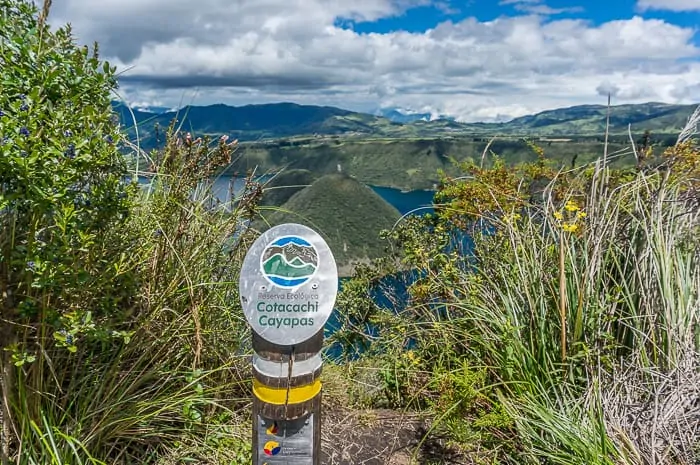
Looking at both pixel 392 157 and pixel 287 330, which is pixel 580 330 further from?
pixel 392 157

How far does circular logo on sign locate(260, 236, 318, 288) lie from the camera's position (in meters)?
1.62

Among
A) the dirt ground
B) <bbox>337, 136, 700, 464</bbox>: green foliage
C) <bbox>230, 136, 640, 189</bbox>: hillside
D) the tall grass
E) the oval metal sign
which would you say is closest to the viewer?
the oval metal sign

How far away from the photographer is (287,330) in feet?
5.26

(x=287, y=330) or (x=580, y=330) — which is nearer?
(x=287, y=330)

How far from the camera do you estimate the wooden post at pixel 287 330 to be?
1605 millimetres

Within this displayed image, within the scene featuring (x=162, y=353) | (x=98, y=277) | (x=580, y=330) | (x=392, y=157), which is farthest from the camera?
(x=392, y=157)

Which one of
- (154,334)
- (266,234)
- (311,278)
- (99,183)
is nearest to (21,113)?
(99,183)

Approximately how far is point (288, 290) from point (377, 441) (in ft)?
5.15

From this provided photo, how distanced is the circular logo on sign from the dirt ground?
1.39m

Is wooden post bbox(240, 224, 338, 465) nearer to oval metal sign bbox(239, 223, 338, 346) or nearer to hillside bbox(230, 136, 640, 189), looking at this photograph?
oval metal sign bbox(239, 223, 338, 346)

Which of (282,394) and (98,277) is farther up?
(98,277)

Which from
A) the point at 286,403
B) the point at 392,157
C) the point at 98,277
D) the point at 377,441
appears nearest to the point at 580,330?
the point at 377,441

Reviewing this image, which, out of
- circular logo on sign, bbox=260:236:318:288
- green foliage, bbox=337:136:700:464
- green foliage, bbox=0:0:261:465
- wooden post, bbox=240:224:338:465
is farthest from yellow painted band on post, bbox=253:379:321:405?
green foliage, bbox=337:136:700:464

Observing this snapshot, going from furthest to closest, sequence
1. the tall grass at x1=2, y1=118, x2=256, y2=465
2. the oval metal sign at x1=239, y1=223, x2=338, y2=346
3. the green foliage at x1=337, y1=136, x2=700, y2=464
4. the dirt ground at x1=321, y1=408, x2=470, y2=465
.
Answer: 1. the dirt ground at x1=321, y1=408, x2=470, y2=465
2. the green foliage at x1=337, y1=136, x2=700, y2=464
3. the tall grass at x1=2, y1=118, x2=256, y2=465
4. the oval metal sign at x1=239, y1=223, x2=338, y2=346
